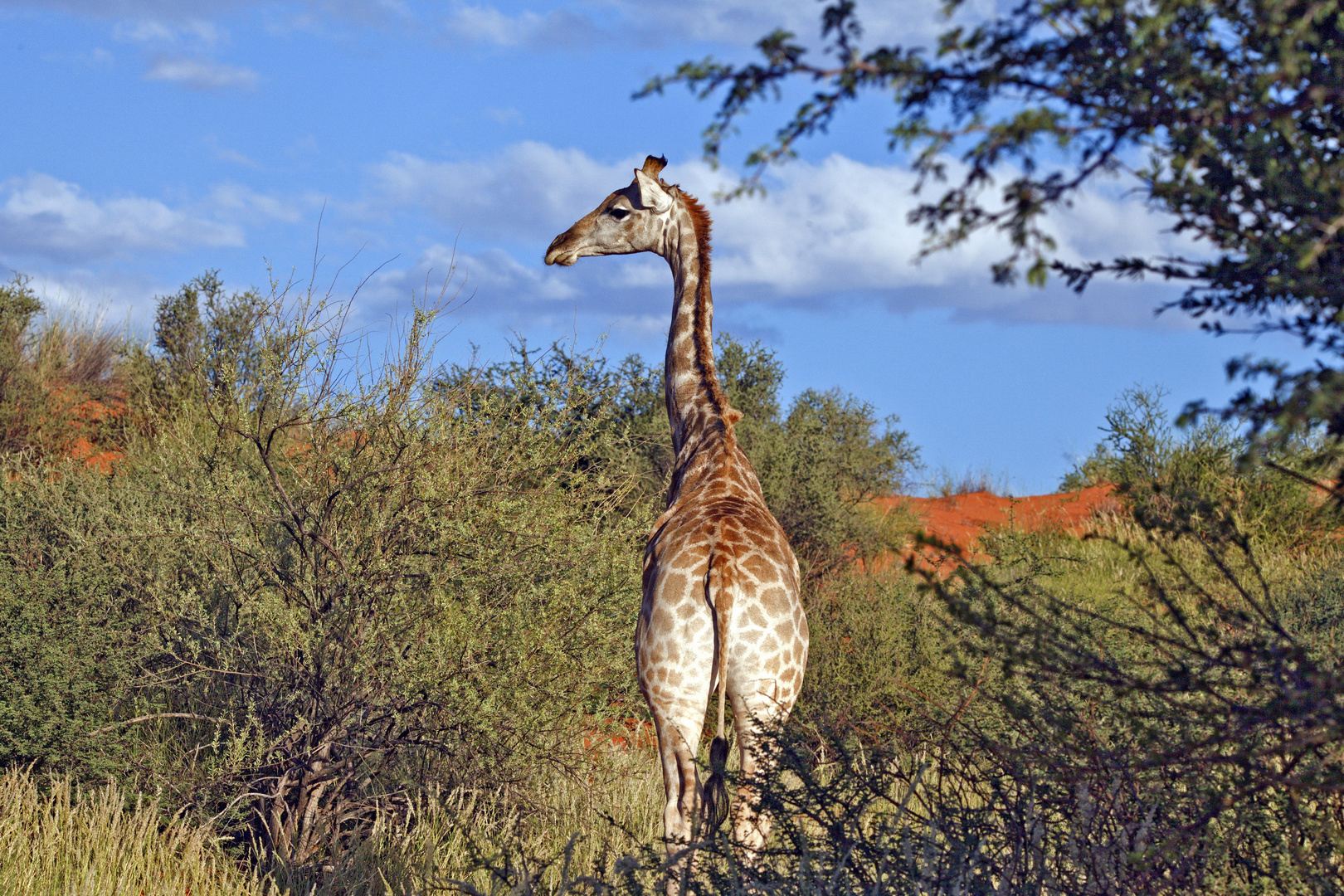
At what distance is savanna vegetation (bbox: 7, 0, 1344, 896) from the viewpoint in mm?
2477

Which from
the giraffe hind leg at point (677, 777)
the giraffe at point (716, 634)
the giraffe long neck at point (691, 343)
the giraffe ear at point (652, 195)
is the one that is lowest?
the giraffe hind leg at point (677, 777)

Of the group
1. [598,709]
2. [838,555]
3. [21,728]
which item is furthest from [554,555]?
[838,555]

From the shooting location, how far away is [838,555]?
12.7 meters

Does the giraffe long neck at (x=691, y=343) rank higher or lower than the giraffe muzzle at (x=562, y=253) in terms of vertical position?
lower

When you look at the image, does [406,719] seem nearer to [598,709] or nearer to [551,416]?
[598,709]

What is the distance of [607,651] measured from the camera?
7.09m

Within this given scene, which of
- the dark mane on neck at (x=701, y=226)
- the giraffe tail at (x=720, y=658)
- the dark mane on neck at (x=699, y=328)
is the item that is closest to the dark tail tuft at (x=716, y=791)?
the giraffe tail at (x=720, y=658)

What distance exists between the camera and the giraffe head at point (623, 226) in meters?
7.47

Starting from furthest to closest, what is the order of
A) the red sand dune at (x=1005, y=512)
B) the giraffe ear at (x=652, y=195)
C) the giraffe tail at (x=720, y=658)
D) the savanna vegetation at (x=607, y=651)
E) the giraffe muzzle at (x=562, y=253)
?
the red sand dune at (x=1005, y=512) → the giraffe muzzle at (x=562, y=253) → the giraffe ear at (x=652, y=195) → the giraffe tail at (x=720, y=658) → the savanna vegetation at (x=607, y=651)

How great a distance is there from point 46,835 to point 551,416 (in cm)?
370

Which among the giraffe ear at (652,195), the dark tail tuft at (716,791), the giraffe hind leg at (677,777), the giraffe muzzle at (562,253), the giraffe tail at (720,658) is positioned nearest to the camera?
the dark tail tuft at (716,791)

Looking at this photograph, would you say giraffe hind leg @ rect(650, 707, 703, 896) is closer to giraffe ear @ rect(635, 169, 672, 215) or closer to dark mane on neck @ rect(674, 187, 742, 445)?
dark mane on neck @ rect(674, 187, 742, 445)

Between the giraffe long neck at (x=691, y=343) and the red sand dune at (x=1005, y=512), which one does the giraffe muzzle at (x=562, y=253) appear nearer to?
the giraffe long neck at (x=691, y=343)

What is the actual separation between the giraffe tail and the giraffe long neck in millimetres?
1415
